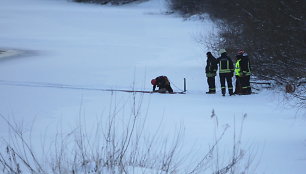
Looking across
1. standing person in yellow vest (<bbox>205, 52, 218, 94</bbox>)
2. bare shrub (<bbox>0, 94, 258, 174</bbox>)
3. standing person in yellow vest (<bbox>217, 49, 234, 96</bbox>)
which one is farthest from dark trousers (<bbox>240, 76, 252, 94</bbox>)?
bare shrub (<bbox>0, 94, 258, 174</bbox>)

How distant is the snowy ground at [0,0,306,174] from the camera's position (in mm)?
9339

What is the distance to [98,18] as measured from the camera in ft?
189

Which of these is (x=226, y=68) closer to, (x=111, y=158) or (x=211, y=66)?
(x=211, y=66)

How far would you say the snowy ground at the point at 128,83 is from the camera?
30.6 feet

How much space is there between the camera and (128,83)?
19.1 meters

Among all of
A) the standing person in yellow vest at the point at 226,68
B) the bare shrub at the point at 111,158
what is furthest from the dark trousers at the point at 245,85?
the bare shrub at the point at 111,158

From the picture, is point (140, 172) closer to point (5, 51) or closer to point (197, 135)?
point (197, 135)

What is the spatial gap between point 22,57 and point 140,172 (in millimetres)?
25467

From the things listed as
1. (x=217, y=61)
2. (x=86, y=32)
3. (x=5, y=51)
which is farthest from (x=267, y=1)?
(x=86, y=32)

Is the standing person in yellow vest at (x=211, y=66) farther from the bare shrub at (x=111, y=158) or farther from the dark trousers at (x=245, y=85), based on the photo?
the bare shrub at (x=111, y=158)

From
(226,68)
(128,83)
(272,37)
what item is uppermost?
(272,37)

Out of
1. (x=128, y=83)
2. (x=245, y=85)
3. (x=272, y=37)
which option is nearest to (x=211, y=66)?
(x=245, y=85)

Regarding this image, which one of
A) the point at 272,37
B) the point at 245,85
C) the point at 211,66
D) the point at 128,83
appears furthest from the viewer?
the point at 128,83

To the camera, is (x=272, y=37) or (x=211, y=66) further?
(x=211, y=66)
